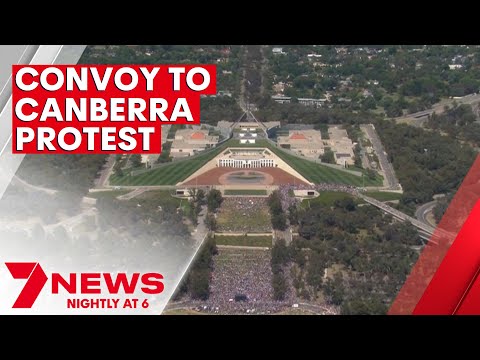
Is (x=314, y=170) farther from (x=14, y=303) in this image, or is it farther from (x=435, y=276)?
(x=14, y=303)

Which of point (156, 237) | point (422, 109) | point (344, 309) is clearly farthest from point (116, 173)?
point (422, 109)

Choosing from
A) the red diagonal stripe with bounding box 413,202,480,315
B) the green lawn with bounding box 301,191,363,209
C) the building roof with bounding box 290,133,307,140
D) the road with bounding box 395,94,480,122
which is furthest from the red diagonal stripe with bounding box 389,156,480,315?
the road with bounding box 395,94,480,122

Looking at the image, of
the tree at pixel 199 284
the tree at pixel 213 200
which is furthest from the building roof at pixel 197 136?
the tree at pixel 199 284

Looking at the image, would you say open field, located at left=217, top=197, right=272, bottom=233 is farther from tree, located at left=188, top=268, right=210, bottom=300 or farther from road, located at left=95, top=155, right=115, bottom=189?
road, located at left=95, top=155, right=115, bottom=189

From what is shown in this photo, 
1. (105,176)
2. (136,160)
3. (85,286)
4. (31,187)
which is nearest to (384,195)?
(136,160)

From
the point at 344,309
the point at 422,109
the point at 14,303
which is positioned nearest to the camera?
the point at 14,303
